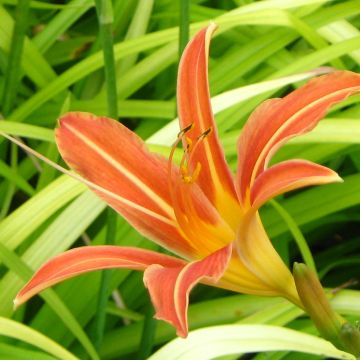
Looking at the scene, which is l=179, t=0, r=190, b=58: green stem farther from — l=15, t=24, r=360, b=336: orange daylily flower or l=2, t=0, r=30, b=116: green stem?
l=2, t=0, r=30, b=116: green stem

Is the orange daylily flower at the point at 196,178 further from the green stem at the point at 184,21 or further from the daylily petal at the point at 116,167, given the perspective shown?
the green stem at the point at 184,21

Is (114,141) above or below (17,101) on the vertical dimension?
below

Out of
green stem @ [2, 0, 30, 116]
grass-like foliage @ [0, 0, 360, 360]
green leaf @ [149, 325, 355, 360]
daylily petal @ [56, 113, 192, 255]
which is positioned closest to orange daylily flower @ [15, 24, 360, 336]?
daylily petal @ [56, 113, 192, 255]

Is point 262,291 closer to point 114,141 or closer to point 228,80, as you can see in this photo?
point 114,141

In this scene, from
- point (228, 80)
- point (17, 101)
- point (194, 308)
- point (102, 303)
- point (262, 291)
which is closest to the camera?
point (262, 291)

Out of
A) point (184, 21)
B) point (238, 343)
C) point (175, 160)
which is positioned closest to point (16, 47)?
point (175, 160)

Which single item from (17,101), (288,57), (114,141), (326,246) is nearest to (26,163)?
(17,101)

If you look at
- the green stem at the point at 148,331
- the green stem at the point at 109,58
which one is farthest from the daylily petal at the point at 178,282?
the green stem at the point at 148,331
